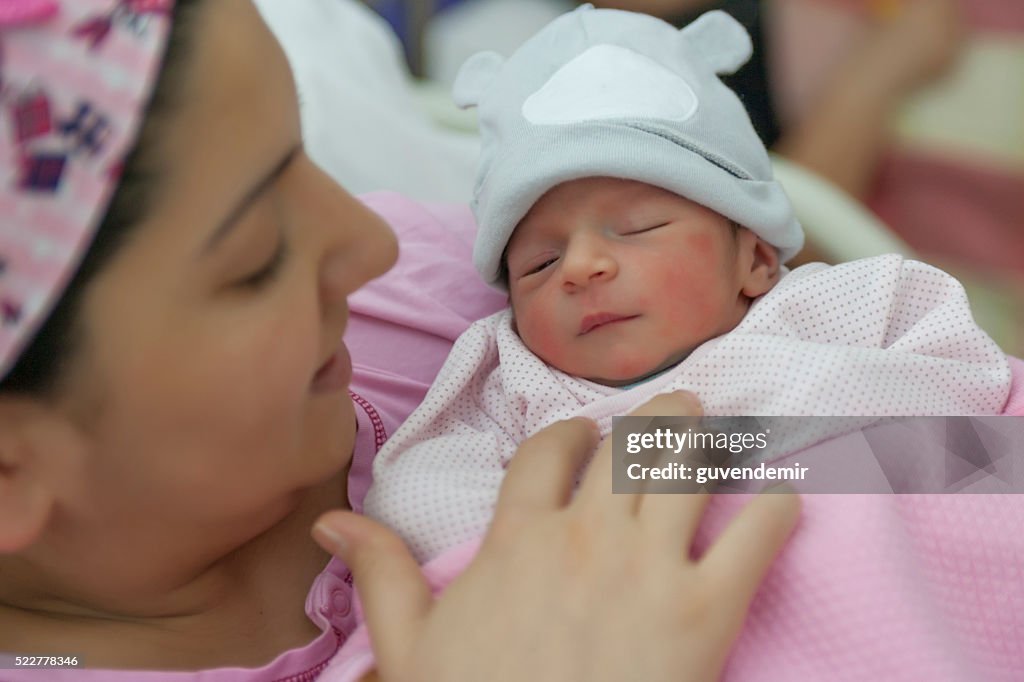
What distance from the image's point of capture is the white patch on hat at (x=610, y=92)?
3.42ft

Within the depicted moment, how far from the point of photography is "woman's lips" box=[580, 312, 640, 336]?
1002 millimetres

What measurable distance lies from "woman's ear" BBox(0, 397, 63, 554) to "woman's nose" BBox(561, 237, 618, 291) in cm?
51

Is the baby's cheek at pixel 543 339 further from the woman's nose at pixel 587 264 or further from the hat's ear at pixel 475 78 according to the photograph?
the hat's ear at pixel 475 78

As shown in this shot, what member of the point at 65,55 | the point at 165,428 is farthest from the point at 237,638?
the point at 65,55

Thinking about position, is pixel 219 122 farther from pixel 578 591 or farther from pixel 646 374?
pixel 646 374

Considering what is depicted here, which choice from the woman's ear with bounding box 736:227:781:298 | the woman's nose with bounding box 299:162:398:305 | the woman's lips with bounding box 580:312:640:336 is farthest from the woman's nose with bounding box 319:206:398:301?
the woman's ear with bounding box 736:227:781:298

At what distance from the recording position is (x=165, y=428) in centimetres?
68

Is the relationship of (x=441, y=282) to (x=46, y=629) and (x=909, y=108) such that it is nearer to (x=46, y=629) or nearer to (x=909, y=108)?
(x=46, y=629)

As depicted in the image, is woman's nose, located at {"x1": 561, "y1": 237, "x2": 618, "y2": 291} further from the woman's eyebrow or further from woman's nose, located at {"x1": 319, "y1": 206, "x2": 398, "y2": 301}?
the woman's eyebrow

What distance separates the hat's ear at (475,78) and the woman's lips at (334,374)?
1.60 feet

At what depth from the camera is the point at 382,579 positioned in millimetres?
744

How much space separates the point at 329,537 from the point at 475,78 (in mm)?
661

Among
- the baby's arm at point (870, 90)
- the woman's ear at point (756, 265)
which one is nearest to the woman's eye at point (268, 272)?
the woman's ear at point (756, 265)

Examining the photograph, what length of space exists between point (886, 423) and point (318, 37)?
Result: 1.24m
